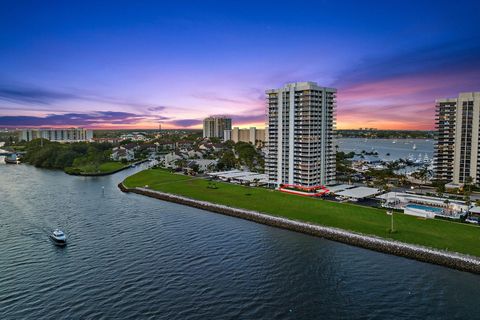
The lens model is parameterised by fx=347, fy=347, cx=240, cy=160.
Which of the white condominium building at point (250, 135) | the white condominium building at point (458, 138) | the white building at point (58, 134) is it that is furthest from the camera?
the white building at point (58, 134)

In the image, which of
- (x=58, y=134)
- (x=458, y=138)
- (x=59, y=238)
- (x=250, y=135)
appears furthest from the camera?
(x=58, y=134)

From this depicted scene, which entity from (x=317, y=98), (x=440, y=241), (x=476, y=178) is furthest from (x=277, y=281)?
(x=476, y=178)

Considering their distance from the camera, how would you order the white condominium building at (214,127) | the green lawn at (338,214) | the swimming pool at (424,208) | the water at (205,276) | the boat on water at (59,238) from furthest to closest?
the white condominium building at (214,127) < the swimming pool at (424,208) < the boat on water at (59,238) < the green lawn at (338,214) < the water at (205,276)

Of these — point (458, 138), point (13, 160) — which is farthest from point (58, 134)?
point (458, 138)

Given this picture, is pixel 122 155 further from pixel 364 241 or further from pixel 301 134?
pixel 364 241

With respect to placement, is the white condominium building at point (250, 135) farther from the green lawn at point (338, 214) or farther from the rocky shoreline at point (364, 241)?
the rocky shoreline at point (364, 241)

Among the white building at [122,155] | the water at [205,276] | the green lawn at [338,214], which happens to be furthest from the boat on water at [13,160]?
the water at [205,276]
